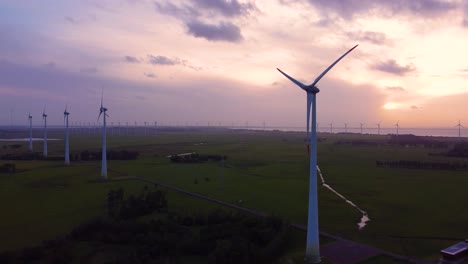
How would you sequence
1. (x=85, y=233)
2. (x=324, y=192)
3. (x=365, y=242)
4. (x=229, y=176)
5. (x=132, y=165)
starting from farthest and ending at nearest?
1. (x=132, y=165)
2. (x=229, y=176)
3. (x=324, y=192)
4. (x=85, y=233)
5. (x=365, y=242)

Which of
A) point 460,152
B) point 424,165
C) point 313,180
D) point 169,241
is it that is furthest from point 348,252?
point 460,152

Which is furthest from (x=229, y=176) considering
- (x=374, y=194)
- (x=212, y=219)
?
(x=212, y=219)

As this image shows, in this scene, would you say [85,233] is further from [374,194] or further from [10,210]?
[374,194]

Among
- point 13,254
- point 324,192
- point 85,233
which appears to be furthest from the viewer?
point 324,192

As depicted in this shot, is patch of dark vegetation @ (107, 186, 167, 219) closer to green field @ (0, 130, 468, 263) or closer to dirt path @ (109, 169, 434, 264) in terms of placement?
green field @ (0, 130, 468, 263)

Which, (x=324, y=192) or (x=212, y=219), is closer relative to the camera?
(x=212, y=219)

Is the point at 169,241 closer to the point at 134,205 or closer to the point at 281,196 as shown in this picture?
the point at 134,205
